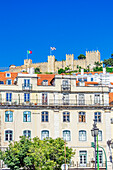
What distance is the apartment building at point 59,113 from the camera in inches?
2393

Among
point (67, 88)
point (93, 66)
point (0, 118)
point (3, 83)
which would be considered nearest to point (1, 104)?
point (0, 118)

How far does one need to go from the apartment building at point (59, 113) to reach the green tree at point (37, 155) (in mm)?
7611

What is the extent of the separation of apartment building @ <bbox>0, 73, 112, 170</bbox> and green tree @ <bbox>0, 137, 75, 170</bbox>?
25.0ft

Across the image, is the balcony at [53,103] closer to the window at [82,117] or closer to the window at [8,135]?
the window at [82,117]

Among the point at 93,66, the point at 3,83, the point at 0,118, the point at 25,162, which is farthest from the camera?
the point at 93,66

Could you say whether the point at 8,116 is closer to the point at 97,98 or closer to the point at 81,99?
the point at 81,99

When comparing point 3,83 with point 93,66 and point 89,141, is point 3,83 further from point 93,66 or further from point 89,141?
point 93,66

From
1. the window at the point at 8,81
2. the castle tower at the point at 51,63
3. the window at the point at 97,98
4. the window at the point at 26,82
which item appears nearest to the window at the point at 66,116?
the window at the point at 97,98

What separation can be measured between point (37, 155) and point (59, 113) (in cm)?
1398

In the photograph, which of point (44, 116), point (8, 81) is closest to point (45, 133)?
point (44, 116)

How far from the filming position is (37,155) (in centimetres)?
4938

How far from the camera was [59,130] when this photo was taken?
61.7m

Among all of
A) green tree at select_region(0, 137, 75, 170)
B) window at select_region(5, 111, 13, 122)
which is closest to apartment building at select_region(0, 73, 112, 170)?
window at select_region(5, 111, 13, 122)

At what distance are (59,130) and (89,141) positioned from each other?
479cm
